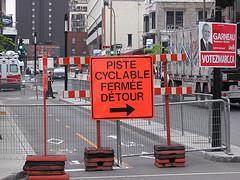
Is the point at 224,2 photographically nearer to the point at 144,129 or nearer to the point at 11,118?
the point at 144,129

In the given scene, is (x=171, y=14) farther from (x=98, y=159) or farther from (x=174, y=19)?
(x=98, y=159)

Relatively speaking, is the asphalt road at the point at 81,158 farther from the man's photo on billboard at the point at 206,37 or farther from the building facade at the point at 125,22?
the building facade at the point at 125,22

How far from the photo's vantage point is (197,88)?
30094mm

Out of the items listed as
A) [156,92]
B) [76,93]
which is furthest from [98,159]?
[156,92]

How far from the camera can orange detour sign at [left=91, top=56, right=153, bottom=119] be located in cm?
1125

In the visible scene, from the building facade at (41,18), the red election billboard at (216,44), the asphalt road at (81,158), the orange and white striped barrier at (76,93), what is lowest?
the asphalt road at (81,158)

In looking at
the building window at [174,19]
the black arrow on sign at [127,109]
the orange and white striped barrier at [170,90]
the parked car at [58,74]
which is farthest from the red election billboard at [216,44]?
the building window at [174,19]

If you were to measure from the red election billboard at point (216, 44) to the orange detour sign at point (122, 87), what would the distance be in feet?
5.45

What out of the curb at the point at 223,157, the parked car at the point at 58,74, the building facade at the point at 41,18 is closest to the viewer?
the curb at the point at 223,157

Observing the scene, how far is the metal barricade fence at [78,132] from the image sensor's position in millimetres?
11695

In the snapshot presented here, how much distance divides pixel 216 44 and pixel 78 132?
11.8 ft

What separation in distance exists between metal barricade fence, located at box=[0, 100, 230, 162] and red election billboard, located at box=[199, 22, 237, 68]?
0.92 m

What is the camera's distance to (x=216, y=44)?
12688 millimetres

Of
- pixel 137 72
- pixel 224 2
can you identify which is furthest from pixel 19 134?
pixel 224 2
